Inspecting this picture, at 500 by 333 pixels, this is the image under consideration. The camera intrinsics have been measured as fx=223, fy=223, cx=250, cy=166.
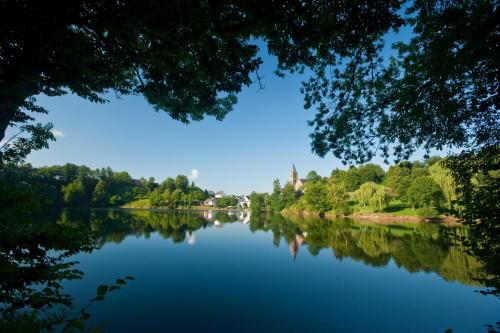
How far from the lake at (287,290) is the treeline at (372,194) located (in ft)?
55.1

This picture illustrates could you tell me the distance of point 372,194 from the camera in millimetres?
46812

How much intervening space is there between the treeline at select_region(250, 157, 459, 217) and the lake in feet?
55.1

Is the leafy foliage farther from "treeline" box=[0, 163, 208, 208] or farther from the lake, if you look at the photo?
"treeline" box=[0, 163, 208, 208]

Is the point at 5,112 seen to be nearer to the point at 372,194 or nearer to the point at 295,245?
the point at 295,245

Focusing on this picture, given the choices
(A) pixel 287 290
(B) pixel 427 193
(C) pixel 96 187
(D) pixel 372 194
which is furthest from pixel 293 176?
(A) pixel 287 290

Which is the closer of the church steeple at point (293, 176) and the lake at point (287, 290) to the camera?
the lake at point (287, 290)

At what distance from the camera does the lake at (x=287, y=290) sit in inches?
301

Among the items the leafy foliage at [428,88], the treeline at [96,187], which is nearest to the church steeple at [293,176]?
the treeline at [96,187]

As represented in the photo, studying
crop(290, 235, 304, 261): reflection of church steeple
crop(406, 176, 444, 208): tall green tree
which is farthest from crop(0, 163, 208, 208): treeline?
crop(406, 176, 444, 208): tall green tree

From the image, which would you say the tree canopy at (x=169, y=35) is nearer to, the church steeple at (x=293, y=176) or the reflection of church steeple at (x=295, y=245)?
the reflection of church steeple at (x=295, y=245)

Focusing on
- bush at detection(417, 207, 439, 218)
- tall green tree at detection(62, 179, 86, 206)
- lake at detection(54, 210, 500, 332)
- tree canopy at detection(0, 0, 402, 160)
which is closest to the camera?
tree canopy at detection(0, 0, 402, 160)

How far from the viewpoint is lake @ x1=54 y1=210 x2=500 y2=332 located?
7.64m

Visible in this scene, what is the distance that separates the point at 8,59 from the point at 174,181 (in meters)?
113

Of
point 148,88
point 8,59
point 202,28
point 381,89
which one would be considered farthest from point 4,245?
point 381,89
